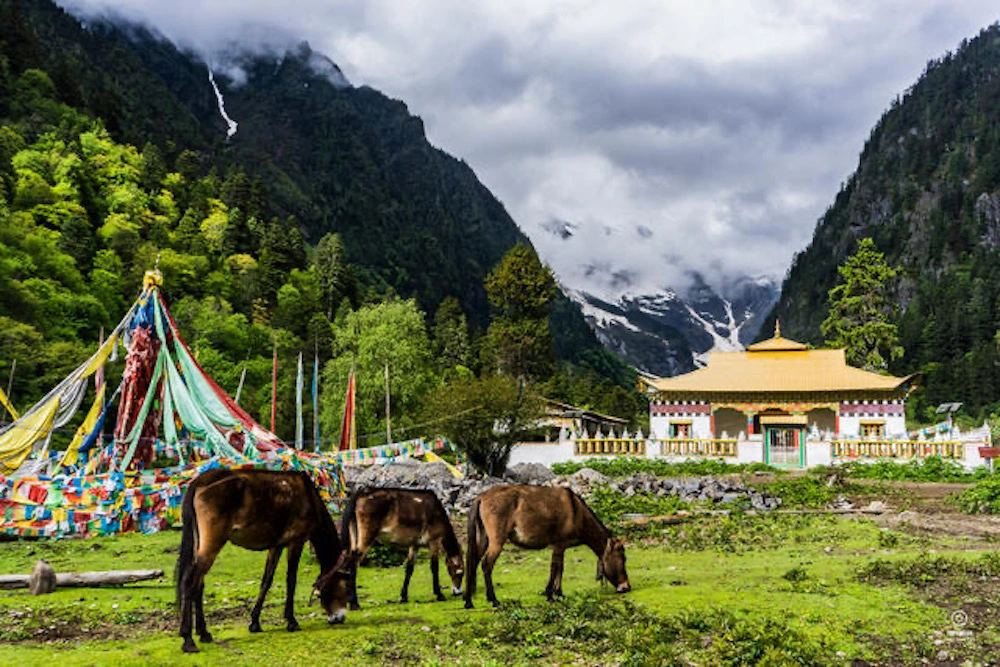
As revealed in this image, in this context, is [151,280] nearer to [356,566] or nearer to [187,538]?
[356,566]

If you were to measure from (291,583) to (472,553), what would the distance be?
2331 mm

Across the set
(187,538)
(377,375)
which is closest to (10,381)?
(377,375)

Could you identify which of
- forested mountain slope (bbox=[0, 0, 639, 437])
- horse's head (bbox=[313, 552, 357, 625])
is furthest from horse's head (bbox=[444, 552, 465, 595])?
forested mountain slope (bbox=[0, 0, 639, 437])

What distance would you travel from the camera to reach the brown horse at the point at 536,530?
9.38 metres

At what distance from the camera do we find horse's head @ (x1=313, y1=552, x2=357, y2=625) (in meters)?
8.18

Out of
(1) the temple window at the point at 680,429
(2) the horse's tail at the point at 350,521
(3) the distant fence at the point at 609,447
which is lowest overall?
(2) the horse's tail at the point at 350,521

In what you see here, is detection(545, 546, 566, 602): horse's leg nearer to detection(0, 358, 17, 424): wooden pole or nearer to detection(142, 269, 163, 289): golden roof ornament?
detection(142, 269, 163, 289): golden roof ornament

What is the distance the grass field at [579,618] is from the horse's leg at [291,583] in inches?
8.8

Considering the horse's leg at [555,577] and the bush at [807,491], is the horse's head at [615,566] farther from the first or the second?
the bush at [807,491]

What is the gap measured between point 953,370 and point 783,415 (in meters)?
69.7

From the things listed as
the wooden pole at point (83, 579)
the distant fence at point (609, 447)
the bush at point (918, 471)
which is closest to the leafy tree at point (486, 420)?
the distant fence at point (609, 447)

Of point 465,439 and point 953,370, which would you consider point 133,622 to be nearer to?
point 465,439

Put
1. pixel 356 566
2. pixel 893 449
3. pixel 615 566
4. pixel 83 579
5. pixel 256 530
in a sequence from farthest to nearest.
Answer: pixel 893 449 < pixel 83 579 < pixel 615 566 < pixel 356 566 < pixel 256 530

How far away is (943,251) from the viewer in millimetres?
157250
